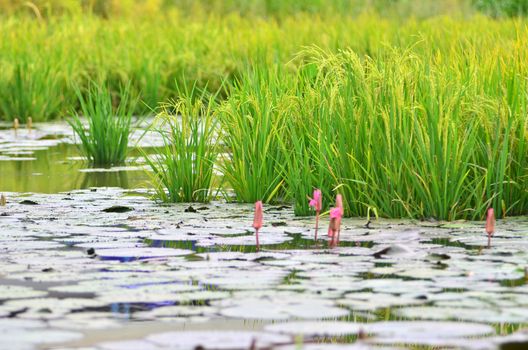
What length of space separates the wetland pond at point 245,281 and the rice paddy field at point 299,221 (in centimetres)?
1

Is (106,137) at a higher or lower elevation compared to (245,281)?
higher

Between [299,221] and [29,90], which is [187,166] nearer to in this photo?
[299,221]

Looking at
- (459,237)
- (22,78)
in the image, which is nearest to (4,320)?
(459,237)

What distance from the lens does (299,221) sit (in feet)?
20.7

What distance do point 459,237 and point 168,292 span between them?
1.80 meters

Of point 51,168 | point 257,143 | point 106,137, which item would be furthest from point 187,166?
point 51,168

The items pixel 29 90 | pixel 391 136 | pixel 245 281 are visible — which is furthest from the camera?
pixel 29 90

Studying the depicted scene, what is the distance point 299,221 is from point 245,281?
172cm

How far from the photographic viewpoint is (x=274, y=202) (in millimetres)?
7277

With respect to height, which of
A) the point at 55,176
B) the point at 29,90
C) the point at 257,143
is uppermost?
the point at 29,90

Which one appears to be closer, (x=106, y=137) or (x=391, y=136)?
(x=391, y=136)

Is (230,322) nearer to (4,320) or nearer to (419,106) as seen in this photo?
(4,320)

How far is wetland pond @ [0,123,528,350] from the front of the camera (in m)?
3.79

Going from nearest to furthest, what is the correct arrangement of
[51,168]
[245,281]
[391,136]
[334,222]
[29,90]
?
[245,281] < [334,222] < [391,136] < [51,168] < [29,90]
